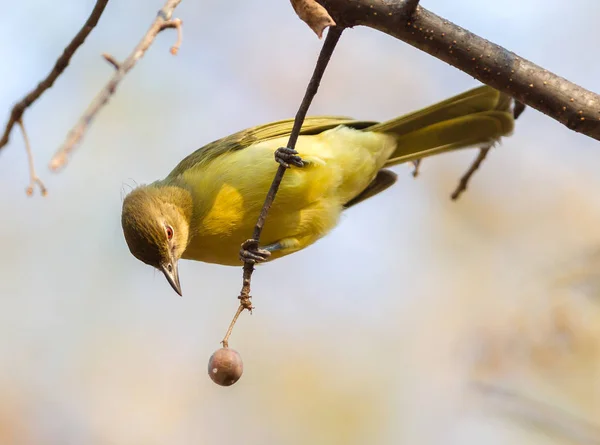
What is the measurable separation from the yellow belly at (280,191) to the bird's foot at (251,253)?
0.36 metres

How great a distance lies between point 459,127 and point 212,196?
173cm

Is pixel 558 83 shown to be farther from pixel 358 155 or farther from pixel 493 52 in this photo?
pixel 358 155

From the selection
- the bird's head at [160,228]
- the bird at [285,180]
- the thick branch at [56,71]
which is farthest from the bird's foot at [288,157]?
the thick branch at [56,71]

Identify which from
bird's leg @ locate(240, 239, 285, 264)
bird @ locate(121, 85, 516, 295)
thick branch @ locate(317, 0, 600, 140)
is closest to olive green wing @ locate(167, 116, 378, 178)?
bird @ locate(121, 85, 516, 295)

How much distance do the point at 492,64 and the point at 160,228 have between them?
7.68 ft

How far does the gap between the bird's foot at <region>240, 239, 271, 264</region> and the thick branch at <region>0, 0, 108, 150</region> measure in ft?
3.62

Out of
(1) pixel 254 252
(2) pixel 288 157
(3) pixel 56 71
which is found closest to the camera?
(3) pixel 56 71

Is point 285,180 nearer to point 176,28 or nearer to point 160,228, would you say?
point 160,228

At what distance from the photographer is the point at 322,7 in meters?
2.31

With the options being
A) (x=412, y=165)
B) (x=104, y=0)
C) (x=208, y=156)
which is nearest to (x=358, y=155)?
(x=412, y=165)

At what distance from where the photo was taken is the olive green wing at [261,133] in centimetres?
457

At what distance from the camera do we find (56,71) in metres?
2.46

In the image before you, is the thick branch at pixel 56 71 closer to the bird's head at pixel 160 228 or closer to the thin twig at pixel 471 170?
the bird's head at pixel 160 228

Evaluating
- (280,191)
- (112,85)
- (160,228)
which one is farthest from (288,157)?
(112,85)
